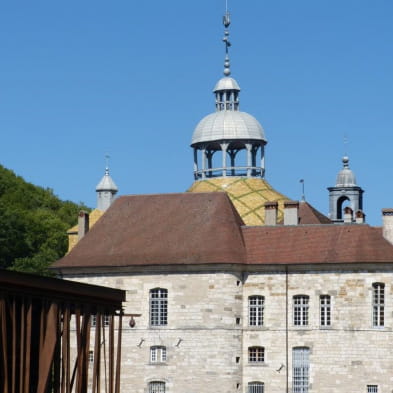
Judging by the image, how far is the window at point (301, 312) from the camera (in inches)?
2805

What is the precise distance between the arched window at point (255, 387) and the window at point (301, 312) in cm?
317

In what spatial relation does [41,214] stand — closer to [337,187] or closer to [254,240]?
[337,187]

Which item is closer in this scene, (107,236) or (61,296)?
(61,296)

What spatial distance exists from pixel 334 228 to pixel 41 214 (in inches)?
1485

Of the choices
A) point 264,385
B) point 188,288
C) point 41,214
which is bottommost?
point 264,385

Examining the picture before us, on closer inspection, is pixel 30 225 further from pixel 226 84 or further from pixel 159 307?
pixel 159 307

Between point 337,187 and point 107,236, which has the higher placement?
point 337,187

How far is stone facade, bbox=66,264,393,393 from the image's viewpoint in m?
69.9

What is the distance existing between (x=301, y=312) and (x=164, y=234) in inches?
308

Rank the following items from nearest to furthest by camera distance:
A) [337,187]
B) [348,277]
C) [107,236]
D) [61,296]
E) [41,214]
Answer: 1. [61,296]
2. [348,277]
3. [107,236]
4. [337,187]
5. [41,214]

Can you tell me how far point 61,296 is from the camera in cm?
4841

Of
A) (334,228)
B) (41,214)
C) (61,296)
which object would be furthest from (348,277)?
(41,214)

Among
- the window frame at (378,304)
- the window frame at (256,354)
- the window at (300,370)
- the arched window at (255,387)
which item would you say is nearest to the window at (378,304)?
the window frame at (378,304)

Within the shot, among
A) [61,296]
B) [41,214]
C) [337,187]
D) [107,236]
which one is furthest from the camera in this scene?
[41,214]
